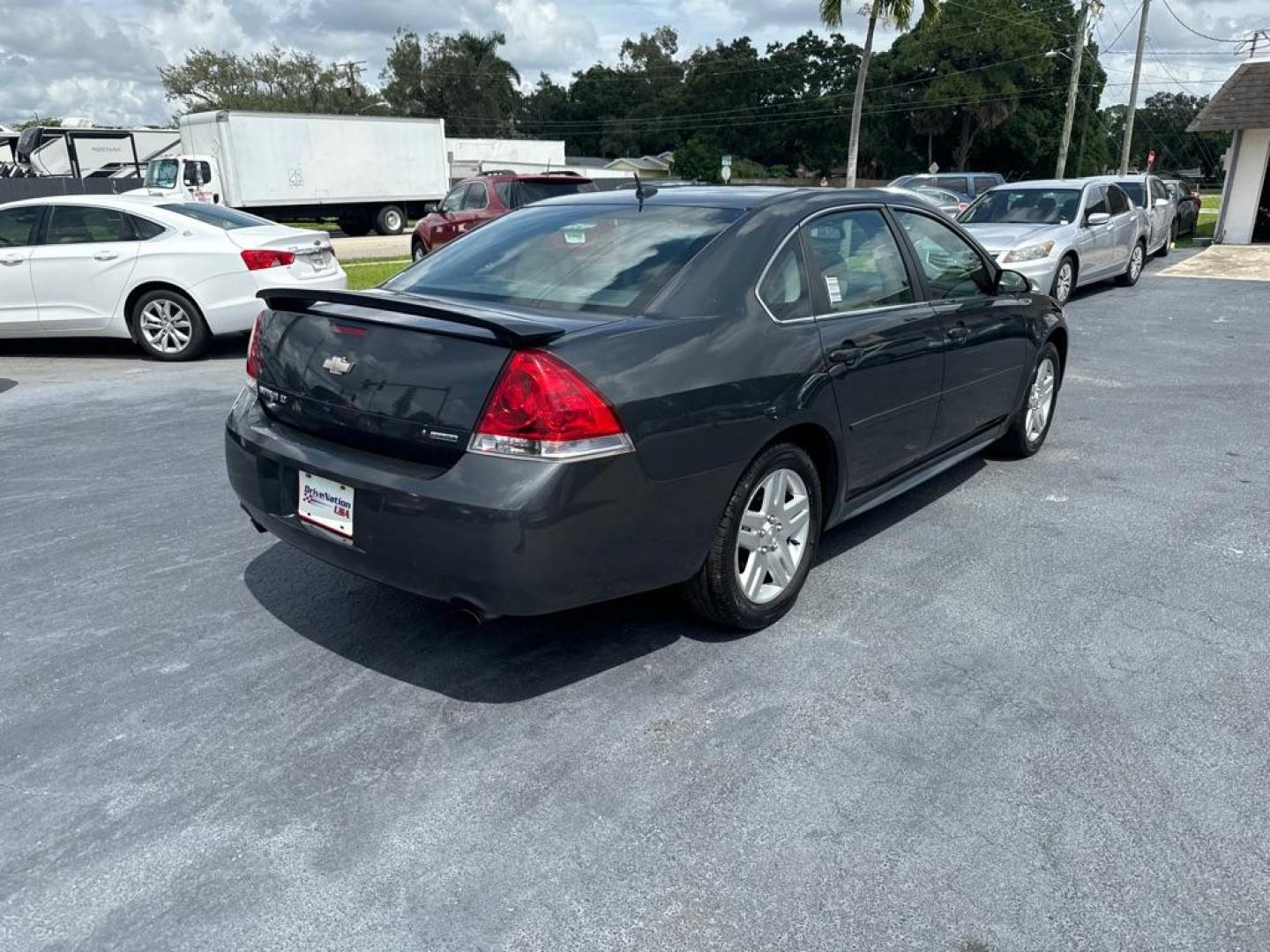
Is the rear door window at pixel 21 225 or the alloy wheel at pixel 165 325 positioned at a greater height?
the rear door window at pixel 21 225

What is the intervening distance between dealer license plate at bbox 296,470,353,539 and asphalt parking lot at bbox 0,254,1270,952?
0.55 m

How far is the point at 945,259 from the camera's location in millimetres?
4781

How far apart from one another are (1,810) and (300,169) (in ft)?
91.2

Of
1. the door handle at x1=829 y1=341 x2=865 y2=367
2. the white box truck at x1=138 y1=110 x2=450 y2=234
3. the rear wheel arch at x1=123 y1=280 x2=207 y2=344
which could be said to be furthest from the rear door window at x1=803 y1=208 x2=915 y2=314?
the white box truck at x1=138 y1=110 x2=450 y2=234

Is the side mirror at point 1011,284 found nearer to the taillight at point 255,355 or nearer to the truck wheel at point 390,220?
the taillight at point 255,355

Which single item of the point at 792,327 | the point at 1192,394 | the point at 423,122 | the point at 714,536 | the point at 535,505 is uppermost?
the point at 423,122

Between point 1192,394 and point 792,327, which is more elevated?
point 792,327

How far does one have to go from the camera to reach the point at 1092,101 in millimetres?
58844

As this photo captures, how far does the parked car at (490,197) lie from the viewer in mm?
15836

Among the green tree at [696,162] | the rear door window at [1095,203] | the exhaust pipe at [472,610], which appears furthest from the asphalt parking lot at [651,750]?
the green tree at [696,162]

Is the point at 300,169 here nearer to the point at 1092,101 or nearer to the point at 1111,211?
the point at 1111,211

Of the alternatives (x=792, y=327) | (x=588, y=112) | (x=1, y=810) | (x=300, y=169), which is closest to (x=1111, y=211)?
(x=792, y=327)

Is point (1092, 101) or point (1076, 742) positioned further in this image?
point (1092, 101)

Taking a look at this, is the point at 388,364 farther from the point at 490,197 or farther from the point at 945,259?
the point at 490,197
